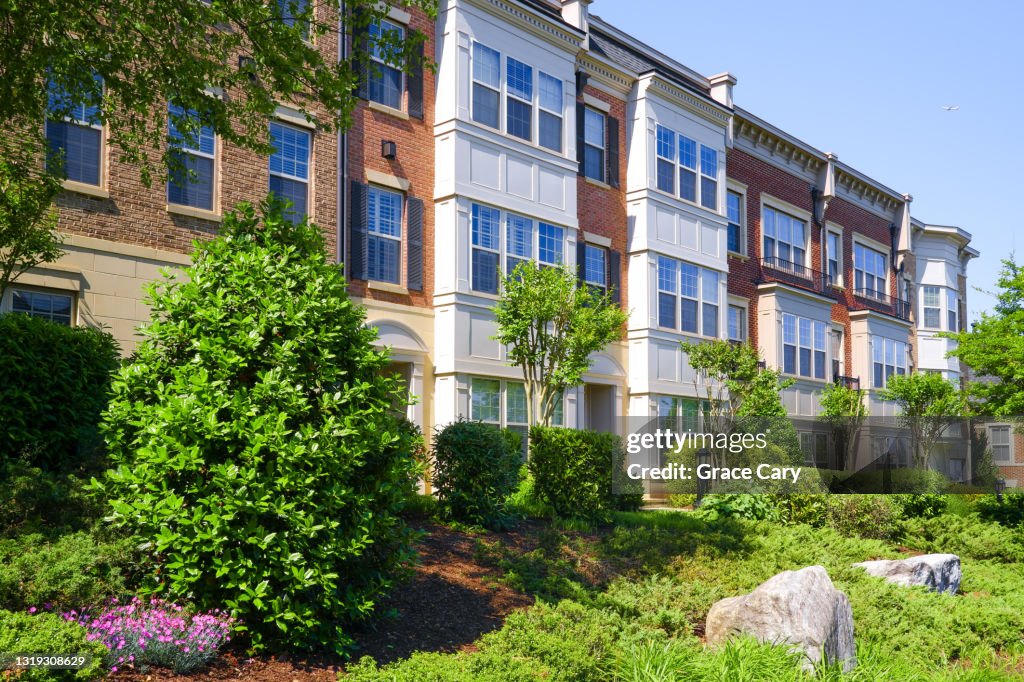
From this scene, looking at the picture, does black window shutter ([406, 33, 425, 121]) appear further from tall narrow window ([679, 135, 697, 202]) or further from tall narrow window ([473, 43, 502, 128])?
tall narrow window ([679, 135, 697, 202])

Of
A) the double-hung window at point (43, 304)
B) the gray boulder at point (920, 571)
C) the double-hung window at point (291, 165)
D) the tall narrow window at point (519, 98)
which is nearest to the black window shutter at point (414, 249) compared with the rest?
the double-hung window at point (291, 165)

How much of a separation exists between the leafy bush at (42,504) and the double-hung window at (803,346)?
77.0 ft

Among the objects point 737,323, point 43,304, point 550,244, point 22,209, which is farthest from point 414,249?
point 737,323

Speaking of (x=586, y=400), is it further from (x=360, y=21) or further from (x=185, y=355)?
(x=185, y=355)

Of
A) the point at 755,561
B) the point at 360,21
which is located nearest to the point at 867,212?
the point at 755,561

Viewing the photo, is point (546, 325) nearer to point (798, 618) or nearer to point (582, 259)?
point (582, 259)

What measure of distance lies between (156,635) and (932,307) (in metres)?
38.3

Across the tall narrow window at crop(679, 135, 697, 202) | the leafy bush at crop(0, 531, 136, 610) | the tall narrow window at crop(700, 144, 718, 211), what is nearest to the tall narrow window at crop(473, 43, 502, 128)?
the tall narrow window at crop(679, 135, 697, 202)

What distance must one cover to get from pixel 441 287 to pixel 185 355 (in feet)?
35.4

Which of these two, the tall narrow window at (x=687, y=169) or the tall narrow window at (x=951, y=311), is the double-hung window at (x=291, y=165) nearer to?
the tall narrow window at (x=687, y=169)

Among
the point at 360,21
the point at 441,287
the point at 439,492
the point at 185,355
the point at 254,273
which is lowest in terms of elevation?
the point at 439,492

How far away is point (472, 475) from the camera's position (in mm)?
12484

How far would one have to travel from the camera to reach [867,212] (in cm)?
3512

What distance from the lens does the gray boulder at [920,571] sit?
498 inches
